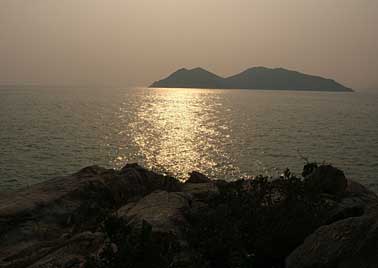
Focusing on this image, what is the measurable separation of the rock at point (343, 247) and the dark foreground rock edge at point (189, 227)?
0.02 meters

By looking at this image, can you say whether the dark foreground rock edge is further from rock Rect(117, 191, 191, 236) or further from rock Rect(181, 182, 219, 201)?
rock Rect(181, 182, 219, 201)

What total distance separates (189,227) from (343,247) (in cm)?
664

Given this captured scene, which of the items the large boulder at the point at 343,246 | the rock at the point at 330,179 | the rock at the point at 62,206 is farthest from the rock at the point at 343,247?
the rock at the point at 330,179

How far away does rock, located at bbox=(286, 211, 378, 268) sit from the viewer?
8.41 metres

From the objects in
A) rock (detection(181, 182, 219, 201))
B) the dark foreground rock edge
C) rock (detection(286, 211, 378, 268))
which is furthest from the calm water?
rock (detection(286, 211, 378, 268))

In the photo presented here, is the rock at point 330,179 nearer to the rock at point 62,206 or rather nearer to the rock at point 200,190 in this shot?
the rock at point 200,190

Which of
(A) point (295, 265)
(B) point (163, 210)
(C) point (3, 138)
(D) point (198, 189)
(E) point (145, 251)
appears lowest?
(C) point (3, 138)

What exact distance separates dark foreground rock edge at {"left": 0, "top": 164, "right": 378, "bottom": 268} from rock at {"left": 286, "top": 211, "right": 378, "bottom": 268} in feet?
0.08

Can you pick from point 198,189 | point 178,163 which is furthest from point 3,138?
point 198,189

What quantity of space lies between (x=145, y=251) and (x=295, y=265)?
4183 millimetres

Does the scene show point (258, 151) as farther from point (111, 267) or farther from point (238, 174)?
point (111, 267)

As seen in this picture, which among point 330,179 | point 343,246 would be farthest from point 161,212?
point 330,179

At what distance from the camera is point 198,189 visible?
2509cm

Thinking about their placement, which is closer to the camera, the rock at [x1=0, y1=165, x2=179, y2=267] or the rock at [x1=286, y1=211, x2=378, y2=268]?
the rock at [x1=286, y1=211, x2=378, y2=268]
